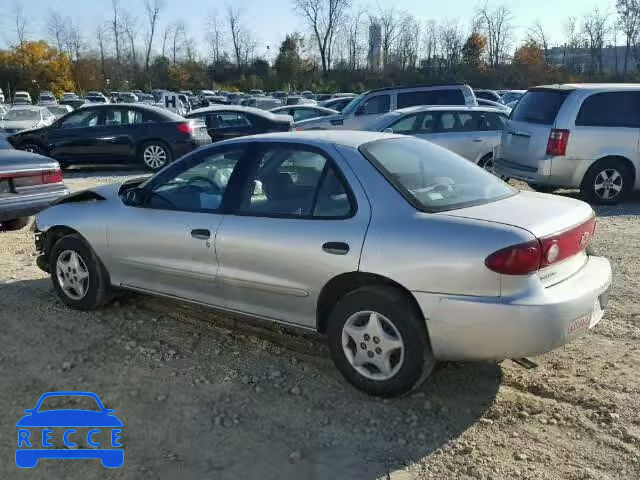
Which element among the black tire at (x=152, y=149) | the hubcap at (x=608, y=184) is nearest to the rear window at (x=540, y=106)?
the hubcap at (x=608, y=184)

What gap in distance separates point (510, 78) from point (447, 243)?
56447mm

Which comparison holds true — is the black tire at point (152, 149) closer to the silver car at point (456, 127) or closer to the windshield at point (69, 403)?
the silver car at point (456, 127)

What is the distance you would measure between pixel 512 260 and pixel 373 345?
927 millimetres

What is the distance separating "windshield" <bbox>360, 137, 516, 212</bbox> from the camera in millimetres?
3736

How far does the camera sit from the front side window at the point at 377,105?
48.2 feet

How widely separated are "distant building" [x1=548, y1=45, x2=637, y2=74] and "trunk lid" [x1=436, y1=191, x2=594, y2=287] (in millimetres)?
57288

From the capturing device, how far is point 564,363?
4.11m

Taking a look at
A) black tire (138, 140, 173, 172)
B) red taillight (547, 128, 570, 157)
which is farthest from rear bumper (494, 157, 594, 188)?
black tire (138, 140, 173, 172)

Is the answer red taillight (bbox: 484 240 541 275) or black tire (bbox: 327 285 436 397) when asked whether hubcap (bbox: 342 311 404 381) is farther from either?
red taillight (bbox: 484 240 541 275)

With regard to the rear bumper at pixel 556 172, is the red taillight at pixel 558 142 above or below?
above

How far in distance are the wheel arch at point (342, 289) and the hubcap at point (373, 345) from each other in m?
0.18

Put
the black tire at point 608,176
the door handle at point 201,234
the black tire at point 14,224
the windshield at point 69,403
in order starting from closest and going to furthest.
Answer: the windshield at point 69,403
the door handle at point 201,234
the black tire at point 14,224
the black tire at point 608,176

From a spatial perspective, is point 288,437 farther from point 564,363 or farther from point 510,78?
point 510,78

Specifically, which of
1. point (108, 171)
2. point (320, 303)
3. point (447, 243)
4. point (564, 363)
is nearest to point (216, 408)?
point (320, 303)
